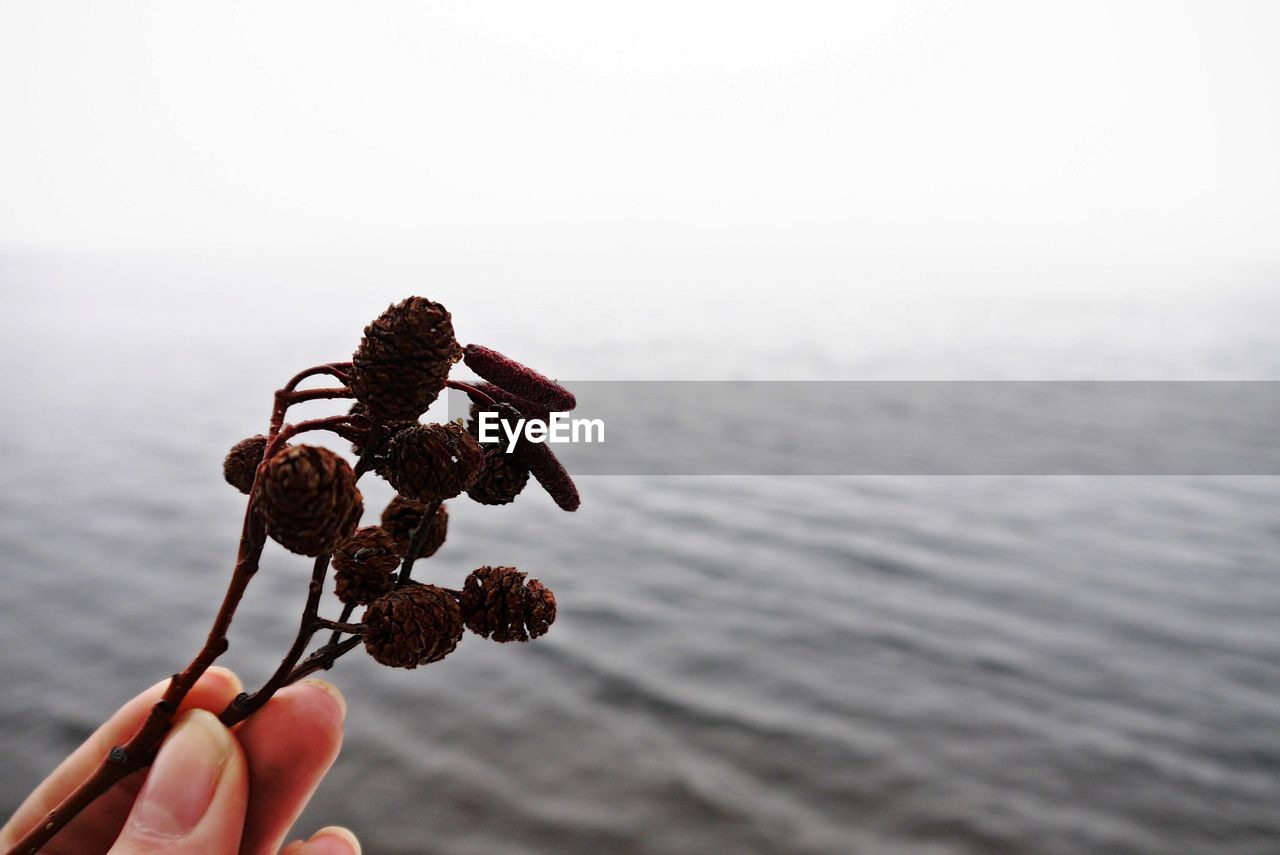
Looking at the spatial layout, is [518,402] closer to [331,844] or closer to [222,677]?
[222,677]

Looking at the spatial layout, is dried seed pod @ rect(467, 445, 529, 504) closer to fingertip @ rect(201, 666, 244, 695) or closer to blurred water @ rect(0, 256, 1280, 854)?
fingertip @ rect(201, 666, 244, 695)

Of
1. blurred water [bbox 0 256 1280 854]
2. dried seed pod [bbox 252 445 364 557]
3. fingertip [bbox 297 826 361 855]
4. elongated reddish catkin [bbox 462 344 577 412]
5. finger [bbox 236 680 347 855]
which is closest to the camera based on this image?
dried seed pod [bbox 252 445 364 557]

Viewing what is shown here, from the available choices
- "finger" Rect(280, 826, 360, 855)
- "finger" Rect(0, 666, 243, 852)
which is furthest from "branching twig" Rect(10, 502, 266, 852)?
"finger" Rect(280, 826, 360, 855)

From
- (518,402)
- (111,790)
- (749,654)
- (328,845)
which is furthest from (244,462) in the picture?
(749,654)

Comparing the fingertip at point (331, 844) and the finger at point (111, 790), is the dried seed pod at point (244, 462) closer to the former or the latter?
the finger at point (111, 790)

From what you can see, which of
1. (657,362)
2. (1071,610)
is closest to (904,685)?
(1071,610)

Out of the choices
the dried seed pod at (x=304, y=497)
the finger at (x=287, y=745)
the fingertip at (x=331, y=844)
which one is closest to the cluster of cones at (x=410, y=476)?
the dried seed pod at (x=304, y=497)
